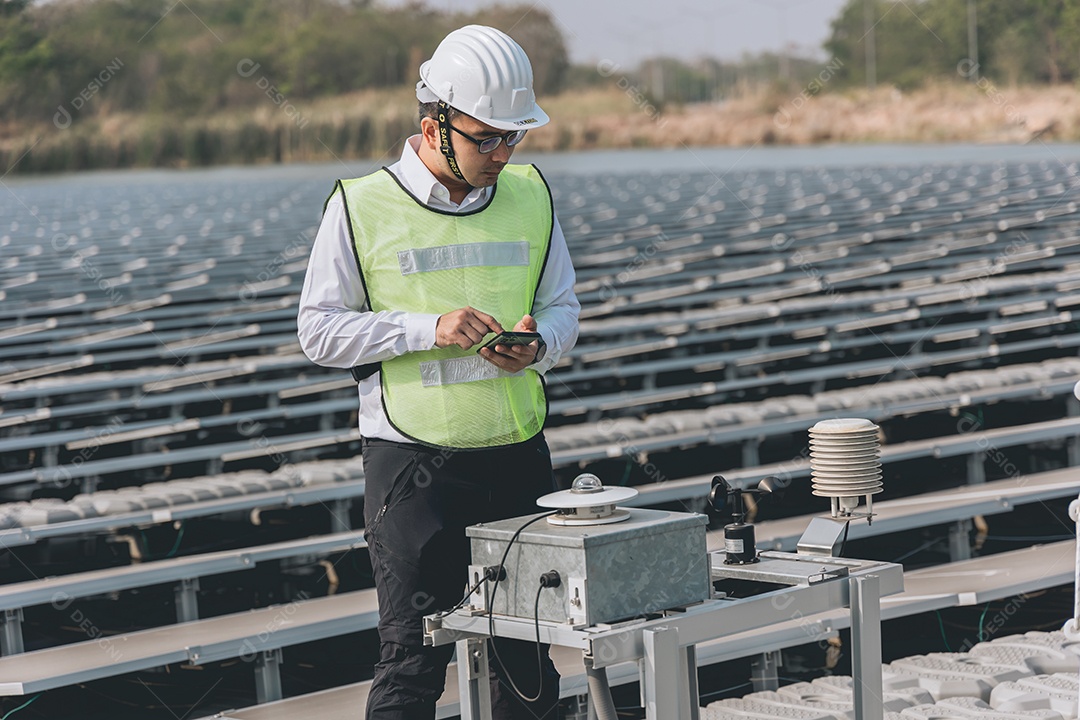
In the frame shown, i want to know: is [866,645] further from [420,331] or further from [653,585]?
[420,331]

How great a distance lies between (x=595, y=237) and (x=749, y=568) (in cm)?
1312

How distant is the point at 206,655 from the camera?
3.74 m

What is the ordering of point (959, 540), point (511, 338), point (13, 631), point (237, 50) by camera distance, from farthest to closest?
point (237, 50) → point (959, 540) → point (13, 631) → point (511, 338)

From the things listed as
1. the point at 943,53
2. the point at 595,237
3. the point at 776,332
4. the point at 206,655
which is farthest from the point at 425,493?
the point at 943,53

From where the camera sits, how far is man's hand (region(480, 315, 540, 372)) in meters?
2.21

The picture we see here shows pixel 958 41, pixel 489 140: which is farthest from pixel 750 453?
pixel 958 41

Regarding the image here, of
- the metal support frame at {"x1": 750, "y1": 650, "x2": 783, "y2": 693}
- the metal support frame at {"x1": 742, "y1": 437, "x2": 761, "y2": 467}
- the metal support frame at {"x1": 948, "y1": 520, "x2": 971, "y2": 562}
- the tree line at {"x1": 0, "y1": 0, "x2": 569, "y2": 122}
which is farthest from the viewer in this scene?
the tree line at {"x1": 0, "y1": 0, "x2": 569, "y2": 122}

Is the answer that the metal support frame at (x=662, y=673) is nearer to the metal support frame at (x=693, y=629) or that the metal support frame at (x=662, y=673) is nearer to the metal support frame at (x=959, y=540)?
the metal support frame at (x=693, y=629)

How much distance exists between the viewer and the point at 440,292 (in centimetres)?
230

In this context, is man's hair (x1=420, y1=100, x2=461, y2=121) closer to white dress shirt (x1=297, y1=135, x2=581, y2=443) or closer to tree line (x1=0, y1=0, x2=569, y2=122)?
white dress shirt (x1=297, y1=135, x2=581, y2=443)

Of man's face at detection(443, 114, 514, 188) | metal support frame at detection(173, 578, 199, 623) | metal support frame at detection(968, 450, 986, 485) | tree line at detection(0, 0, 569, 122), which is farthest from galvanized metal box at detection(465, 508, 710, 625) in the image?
tree line at detection(0, 0, 569, 122)

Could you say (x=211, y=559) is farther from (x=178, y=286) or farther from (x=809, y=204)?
(x=809, y=204)

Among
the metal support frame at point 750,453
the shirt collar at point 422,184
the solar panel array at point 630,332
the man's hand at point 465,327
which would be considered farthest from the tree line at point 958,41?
the man's hand at point 465,327

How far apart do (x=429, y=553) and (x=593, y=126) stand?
115 ft
